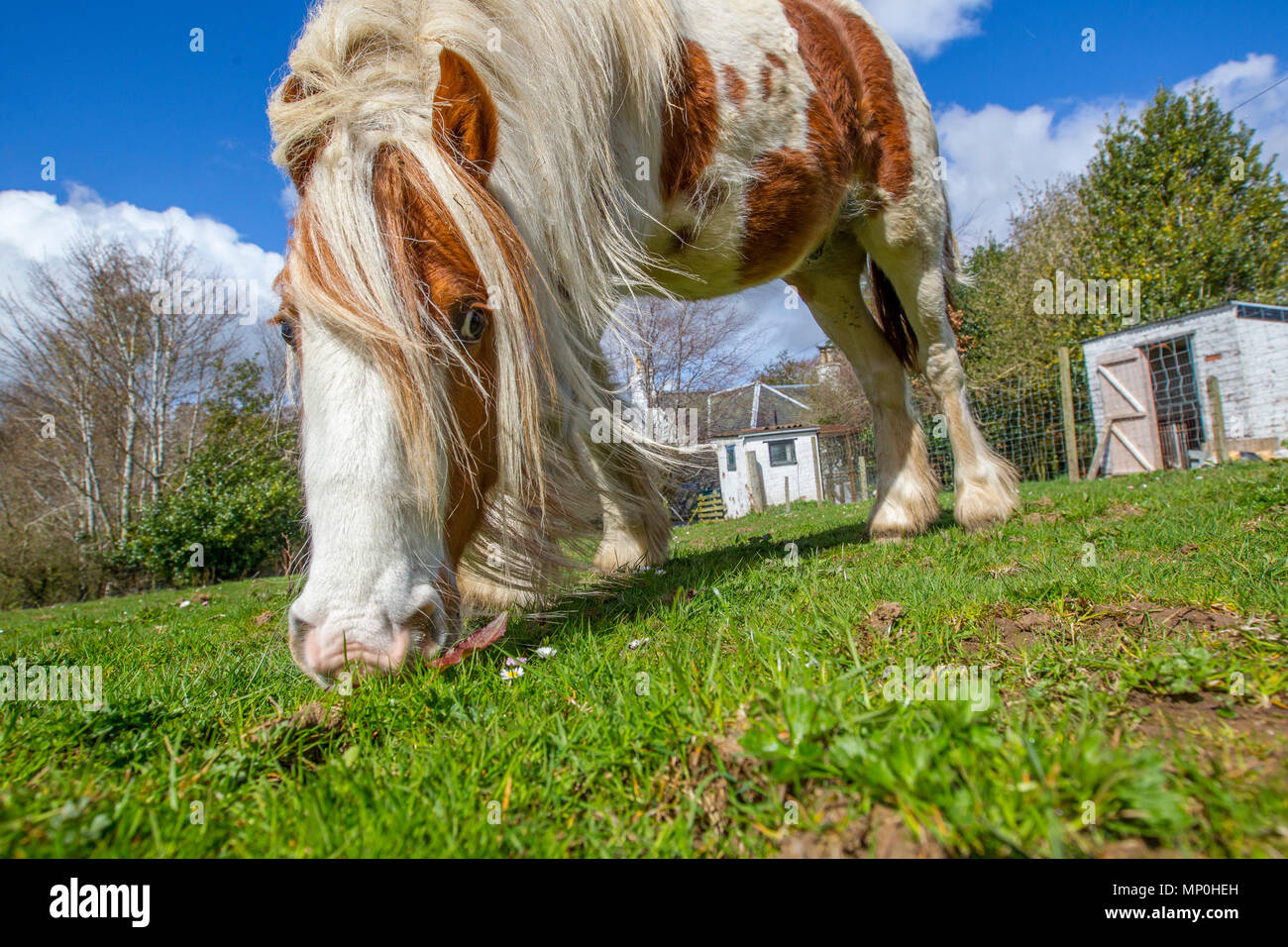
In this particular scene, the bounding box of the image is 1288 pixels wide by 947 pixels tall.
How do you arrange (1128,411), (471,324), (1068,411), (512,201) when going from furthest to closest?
(1128,411), (1068,411), (512,201), (471,324)

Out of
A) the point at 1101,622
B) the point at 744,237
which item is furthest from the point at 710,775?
the point at 744,237

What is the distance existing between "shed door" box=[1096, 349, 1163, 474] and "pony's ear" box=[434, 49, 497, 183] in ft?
59.0

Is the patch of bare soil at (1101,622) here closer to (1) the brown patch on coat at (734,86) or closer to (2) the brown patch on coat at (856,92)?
(1) the brown patch on coat at (734,86)

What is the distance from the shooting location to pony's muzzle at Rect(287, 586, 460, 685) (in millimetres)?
1530

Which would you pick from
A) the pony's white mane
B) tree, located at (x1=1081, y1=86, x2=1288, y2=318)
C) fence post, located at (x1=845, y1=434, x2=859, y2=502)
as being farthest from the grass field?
tree, located at (x1=1081, y1=86, x2=1288, y2=318)

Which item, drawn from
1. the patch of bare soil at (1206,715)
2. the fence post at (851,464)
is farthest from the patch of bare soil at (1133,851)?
the fence post at (851,464)

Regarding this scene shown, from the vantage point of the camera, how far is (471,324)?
2.05m

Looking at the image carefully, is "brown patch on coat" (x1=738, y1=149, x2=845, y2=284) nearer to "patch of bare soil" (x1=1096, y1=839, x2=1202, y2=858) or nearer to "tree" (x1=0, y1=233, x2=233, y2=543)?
"patch of bare soil" (x1=1096, y1=839, x2=1202, y2=858)

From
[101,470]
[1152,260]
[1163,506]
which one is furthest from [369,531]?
[101,470]

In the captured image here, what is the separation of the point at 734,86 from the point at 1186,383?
18128 millimetres

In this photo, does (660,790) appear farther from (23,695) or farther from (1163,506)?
(1163,506)

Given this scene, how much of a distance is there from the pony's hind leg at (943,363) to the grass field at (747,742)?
1.91 m

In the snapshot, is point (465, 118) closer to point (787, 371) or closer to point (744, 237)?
point (744, 237)

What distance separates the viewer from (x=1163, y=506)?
4742 mm
